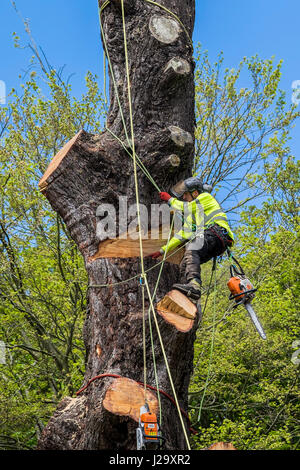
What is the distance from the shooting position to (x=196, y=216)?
5.00m

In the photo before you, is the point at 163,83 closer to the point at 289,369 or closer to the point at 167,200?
the point at 167,200

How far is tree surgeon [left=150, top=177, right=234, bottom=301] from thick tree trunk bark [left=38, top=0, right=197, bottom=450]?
0.12 meters

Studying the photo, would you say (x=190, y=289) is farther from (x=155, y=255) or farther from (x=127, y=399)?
(x=127, y=399)

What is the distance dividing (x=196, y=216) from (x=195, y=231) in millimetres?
152

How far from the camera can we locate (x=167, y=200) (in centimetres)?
456

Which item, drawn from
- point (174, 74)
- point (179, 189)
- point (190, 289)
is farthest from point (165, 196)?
point (174, 74)

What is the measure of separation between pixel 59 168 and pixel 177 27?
65.2 inches

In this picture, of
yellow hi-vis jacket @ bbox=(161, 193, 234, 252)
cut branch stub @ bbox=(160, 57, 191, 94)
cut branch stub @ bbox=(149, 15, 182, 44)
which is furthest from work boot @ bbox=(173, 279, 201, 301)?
cut branch stub @ bbox=(149, 15, 182, 44)

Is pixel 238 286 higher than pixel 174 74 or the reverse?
the reverse

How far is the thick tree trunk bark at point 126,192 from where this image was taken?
3.88 m

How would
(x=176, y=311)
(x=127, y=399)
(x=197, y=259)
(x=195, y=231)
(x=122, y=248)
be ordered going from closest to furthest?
(x=127, y=399) < (x=176, y=311) < (x=122, y=248) < (x=197, y=259) < (x=195, y=231)

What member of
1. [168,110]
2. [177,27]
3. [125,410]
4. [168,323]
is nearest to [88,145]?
[168,110]

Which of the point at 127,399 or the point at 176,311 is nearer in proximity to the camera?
the point at 127,399

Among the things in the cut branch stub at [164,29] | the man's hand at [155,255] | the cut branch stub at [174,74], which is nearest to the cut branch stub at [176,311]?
the man's hand at [155,255]
